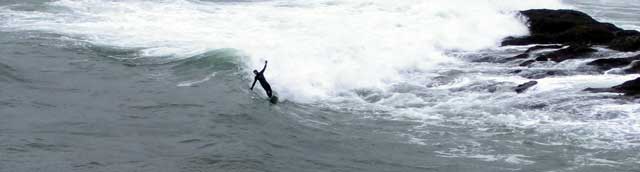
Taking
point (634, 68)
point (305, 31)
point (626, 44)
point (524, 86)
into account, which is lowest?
point (524, 86)

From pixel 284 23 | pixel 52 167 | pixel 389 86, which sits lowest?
pixel 52 167

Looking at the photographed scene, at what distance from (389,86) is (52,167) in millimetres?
10725

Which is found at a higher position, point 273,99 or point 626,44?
point 626,44

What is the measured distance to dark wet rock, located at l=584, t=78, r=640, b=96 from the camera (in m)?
18.9

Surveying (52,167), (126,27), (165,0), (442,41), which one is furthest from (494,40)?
(52,167)

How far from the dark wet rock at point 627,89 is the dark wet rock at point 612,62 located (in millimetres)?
2712

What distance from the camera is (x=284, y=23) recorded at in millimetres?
32250

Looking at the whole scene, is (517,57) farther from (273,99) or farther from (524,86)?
(273,99)

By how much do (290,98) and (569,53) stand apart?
8345mm

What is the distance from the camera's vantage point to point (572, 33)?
26.5 m

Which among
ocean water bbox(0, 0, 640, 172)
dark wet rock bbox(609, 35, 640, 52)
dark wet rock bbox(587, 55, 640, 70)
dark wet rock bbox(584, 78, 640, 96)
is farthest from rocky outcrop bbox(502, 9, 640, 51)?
dark wet rock bbox(584, 78, 640, 96)

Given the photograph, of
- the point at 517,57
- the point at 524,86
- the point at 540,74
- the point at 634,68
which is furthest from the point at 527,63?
the point at 524,86

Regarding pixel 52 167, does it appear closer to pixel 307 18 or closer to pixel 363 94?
pixel 363 94

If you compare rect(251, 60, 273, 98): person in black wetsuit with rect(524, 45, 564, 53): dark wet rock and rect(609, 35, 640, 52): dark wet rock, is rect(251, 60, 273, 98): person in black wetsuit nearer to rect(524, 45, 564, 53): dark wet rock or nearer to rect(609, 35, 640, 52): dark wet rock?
rect(524, 45, 564, 53): dark wet rock
